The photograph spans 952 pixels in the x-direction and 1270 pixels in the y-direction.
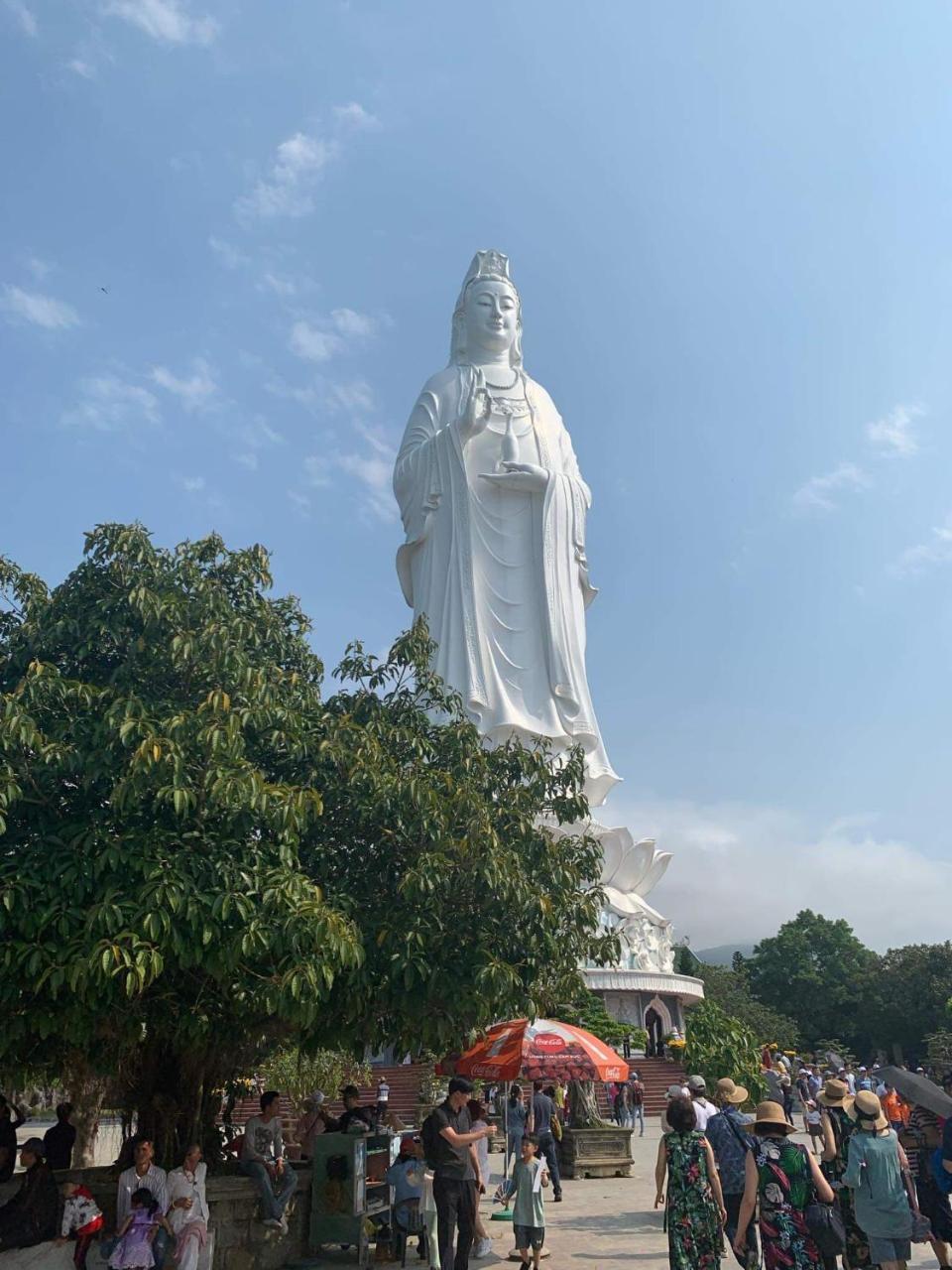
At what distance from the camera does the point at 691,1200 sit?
18.3 feet

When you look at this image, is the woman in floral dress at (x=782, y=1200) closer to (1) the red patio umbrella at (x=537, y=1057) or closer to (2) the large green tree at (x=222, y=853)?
(2) the large green tree at (x=222, y=853)

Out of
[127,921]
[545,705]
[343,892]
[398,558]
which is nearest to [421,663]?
[343,892]

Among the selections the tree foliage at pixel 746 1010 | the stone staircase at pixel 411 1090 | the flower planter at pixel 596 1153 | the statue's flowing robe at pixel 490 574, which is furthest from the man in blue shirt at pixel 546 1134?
the tree foliage at pixel 746 1010

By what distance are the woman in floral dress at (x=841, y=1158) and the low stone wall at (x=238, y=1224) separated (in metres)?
4.00

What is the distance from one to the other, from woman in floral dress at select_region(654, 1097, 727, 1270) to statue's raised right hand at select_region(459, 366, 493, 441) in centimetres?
2047

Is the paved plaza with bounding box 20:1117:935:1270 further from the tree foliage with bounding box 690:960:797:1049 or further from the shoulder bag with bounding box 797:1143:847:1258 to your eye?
the tree foliage with bounding box 690:960:797:1049

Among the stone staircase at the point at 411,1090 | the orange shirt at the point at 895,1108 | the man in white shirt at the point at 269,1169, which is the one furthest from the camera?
the stone staircase at the point at 411,1090

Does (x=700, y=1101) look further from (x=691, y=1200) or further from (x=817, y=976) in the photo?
(x=817, y=976)

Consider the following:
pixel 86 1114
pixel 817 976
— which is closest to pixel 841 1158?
pixel 86 1114

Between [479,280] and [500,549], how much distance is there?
7189 mm

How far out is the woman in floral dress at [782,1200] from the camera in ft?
17.4

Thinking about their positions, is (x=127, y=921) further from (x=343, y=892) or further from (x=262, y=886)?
(x=343, y=892)

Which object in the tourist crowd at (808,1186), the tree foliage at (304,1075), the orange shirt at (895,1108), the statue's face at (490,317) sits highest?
the statue's face at (490,317)

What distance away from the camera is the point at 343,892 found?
793cm
